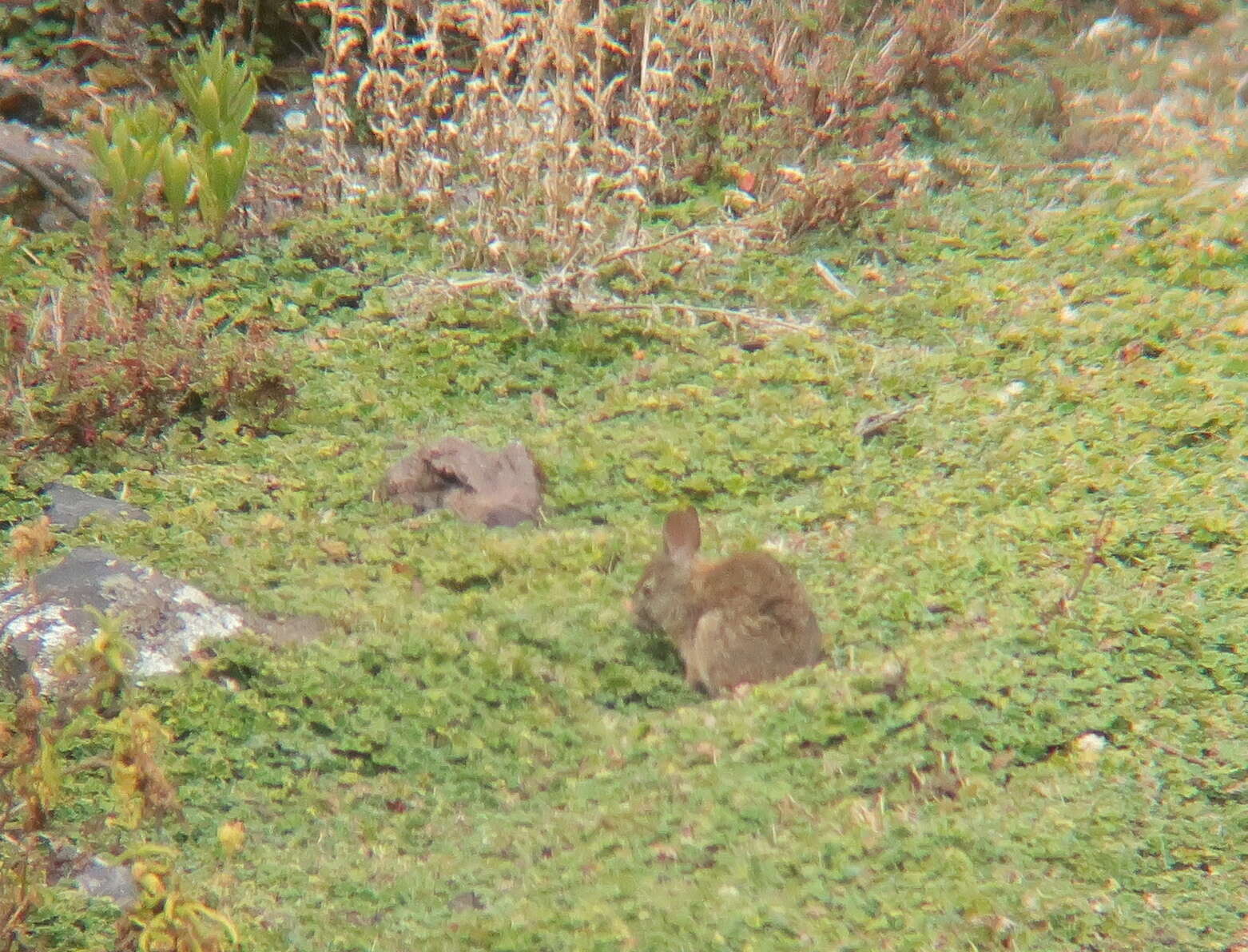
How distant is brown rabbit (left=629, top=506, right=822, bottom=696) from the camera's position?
509cm

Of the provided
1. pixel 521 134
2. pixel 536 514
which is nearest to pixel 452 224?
pixel 521 134

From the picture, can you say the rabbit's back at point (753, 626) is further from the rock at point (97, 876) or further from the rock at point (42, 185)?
the rock at point (42, 185)

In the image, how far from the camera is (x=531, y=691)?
5180mm

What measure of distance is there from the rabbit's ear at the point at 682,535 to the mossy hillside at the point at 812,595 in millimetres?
382

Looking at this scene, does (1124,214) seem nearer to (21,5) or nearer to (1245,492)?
(1245,492)

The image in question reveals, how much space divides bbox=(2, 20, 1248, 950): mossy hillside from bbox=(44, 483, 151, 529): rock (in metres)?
0.12

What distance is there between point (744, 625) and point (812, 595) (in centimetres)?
59

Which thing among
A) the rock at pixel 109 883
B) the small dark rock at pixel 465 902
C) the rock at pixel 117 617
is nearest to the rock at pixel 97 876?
the rock at pixel 109 883

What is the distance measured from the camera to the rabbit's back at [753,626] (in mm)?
5086

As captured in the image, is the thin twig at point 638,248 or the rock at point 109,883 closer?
the rock at point 109,883

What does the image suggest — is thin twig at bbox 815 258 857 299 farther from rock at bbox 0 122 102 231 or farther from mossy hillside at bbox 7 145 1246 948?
rock at bbox 0 122 102 231

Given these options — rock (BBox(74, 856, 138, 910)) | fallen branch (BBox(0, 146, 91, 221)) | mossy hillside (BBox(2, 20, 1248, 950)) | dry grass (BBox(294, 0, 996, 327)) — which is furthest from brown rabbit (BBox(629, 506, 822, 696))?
fallen branch (BBox(0, 146, 91, 221))

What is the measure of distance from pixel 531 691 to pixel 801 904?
4.86 ft

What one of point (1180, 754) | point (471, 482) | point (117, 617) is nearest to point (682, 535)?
point (471, 482)
